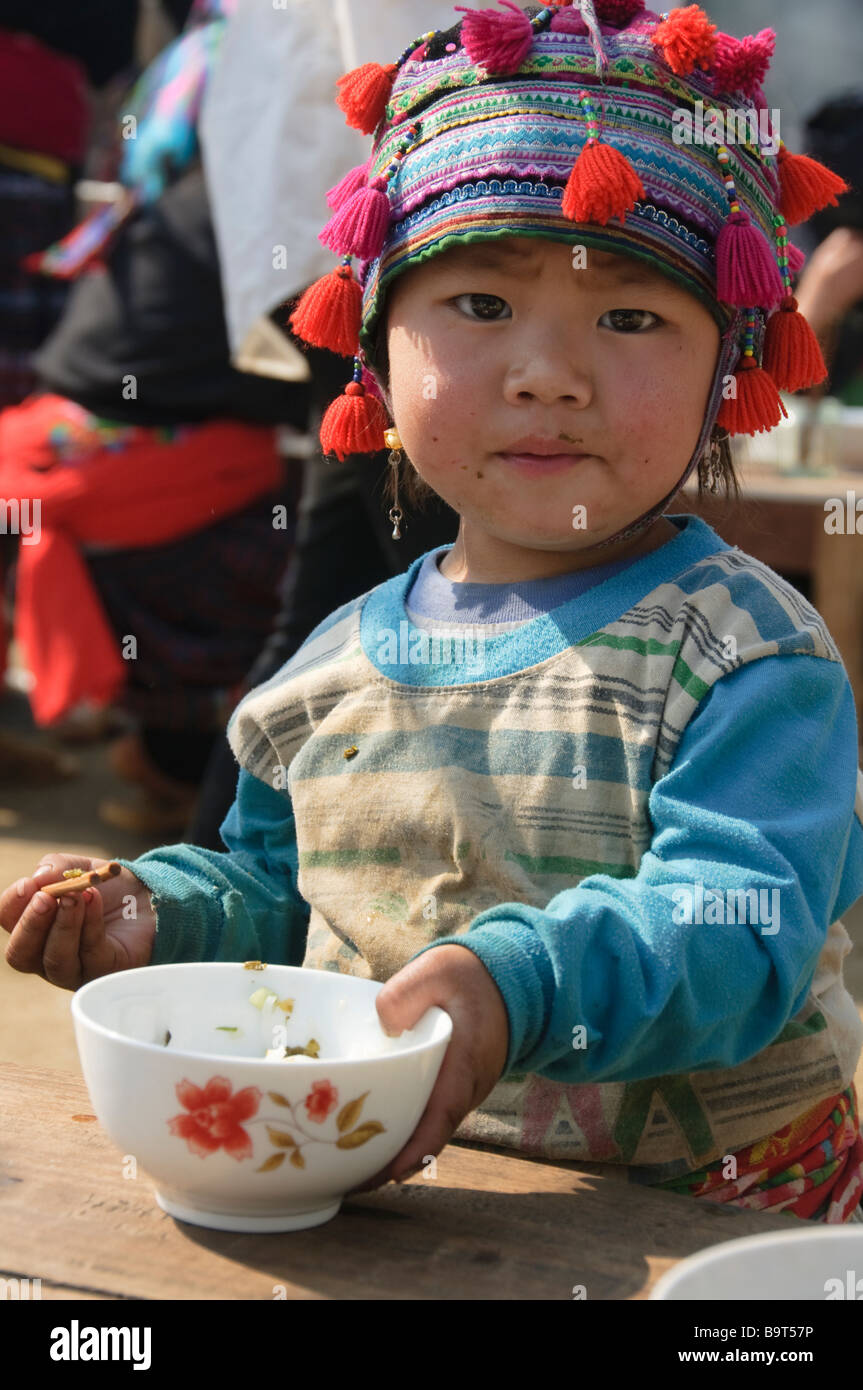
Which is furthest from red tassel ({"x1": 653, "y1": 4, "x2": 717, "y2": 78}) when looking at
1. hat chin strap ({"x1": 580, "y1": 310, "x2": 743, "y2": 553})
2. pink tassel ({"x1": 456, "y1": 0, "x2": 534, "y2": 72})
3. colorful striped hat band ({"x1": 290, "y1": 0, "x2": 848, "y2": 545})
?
hat chin strap ({"x1": 580, "y1": 310, "x2": 743, "y2": 553})

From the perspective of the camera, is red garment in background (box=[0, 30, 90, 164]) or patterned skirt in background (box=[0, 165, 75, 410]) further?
patterned skirt in background (box=[0, 165, 75, 410])

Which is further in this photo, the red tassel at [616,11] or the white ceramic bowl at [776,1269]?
the red tassel at [616,11]

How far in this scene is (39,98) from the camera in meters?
4.82

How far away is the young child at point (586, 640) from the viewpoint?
4.07 ft

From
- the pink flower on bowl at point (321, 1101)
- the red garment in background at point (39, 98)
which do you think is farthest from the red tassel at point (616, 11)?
the red garment in background at point (39, 98)

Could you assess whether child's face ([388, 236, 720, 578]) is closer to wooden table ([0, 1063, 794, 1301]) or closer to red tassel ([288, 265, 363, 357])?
red tassel ([288, 265, 363, 357])

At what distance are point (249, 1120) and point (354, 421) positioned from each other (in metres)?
0.83

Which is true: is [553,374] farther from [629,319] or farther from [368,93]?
[368,93]

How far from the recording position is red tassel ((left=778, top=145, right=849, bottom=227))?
1.43m

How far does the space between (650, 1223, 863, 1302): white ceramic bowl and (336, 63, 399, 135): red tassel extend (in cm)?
108

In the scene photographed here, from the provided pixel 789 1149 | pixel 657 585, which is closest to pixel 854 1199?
pixel 789 1149

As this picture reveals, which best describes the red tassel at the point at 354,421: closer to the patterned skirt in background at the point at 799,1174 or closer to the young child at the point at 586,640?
the young child at the point at 586,640

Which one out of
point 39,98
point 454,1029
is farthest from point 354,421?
point 39,98
